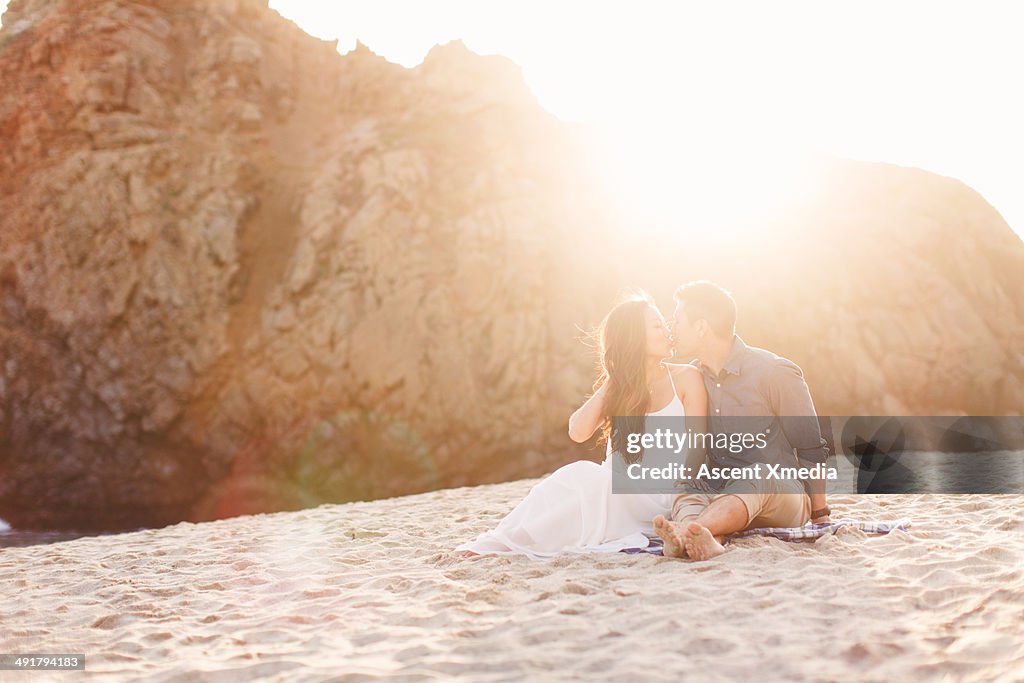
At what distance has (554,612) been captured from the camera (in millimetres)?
3564

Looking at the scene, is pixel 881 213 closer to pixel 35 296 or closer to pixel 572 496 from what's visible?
pixel 572 496

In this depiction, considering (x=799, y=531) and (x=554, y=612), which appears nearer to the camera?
(x=554, y=612)

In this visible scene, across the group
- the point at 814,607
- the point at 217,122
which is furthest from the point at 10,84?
the point at 814,607

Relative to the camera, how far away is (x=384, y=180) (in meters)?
21.1

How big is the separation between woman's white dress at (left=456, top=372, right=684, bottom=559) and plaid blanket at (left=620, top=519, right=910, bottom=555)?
153mm

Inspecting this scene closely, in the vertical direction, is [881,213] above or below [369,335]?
above

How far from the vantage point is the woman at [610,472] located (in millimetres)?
5000

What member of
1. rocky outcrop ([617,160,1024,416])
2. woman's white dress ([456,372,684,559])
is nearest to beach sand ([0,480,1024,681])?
woman's white dress ([456,372,684,559])

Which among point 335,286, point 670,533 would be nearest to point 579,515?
point 670,533

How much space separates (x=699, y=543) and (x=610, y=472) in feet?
2.74

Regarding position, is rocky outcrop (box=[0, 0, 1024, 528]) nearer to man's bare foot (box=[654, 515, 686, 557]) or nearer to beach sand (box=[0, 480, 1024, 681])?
beach sand (box=[0, 480, 1024, 681])

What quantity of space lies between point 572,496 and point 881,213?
2069cm

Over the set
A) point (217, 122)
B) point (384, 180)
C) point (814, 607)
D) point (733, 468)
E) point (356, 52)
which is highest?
point (356, 52)

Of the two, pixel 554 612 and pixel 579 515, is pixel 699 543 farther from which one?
pixel 554 612
